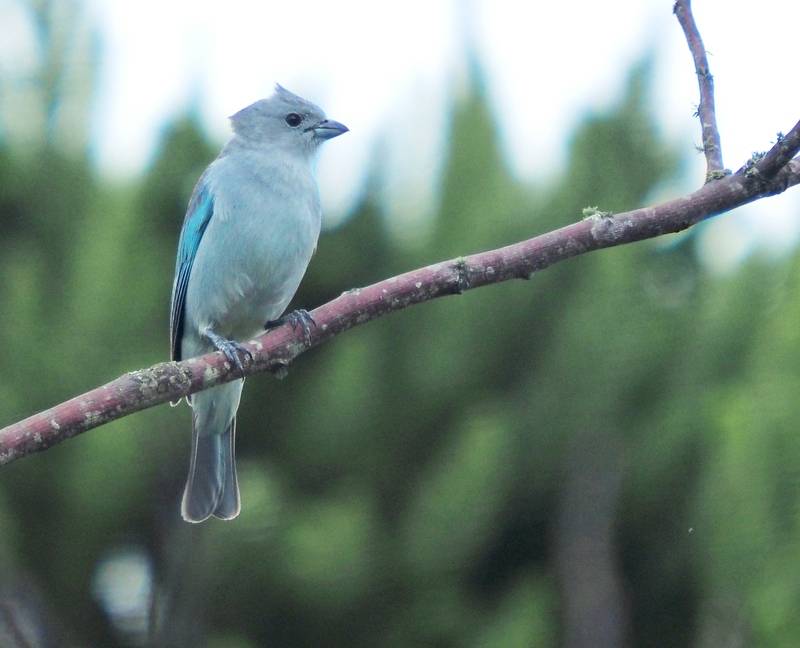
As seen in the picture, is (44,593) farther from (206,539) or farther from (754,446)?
(754,446)

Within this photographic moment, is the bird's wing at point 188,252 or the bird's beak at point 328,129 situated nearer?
the bird's wing at point 188,252

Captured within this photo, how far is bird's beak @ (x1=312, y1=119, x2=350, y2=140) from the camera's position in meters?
4.76

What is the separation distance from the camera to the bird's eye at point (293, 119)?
4777mm

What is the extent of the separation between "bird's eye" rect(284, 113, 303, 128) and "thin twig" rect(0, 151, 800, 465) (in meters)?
2.12

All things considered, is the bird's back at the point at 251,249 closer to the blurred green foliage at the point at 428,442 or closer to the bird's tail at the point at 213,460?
the bird's tail at the point at 213,460

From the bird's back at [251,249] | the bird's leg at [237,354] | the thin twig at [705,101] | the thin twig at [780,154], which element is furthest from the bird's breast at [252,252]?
the thin twig at [780,154]

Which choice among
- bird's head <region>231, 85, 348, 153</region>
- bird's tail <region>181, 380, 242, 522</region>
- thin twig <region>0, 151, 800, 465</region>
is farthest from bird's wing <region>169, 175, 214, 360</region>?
thin twig <region>0, 151, 800, 465</region>

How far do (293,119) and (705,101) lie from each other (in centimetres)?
239

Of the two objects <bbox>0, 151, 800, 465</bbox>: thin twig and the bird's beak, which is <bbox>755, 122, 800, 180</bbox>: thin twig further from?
the bird's beak

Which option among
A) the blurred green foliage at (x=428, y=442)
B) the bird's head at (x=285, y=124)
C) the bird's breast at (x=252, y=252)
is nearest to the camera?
the bird's breast at (x=252, y=252)

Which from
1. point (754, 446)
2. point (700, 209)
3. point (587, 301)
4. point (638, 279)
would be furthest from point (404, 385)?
point (700, 209)

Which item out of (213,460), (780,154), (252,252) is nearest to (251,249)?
(252,252)

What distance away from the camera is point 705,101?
2.69m

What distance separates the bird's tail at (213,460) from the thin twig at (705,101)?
2.22 meters
